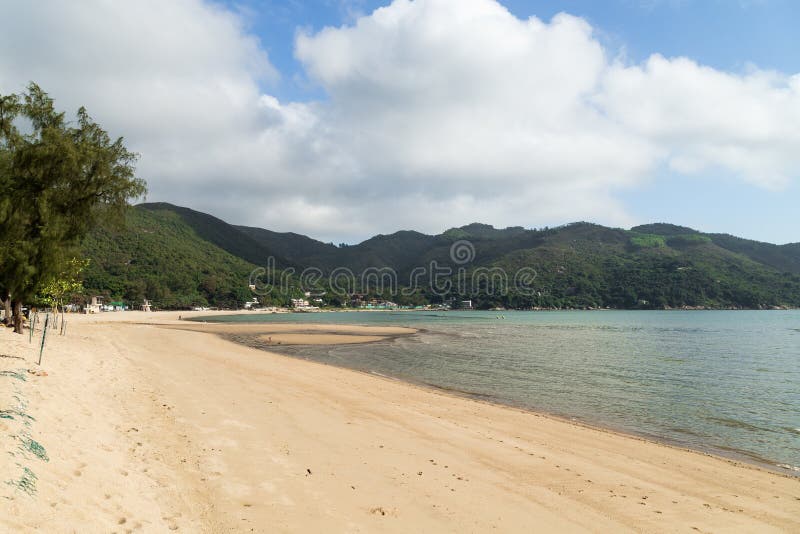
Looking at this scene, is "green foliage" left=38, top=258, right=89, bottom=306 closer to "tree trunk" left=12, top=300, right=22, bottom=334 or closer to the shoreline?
"tree trunk" left=12, top=300, right=22, bottom=334

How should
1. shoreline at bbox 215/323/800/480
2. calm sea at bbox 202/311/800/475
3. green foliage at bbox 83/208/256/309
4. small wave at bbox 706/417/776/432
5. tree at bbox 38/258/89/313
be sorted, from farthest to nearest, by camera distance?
green foliage at bbox 83/208/256/309, tree at bbox 38/258/89/313, small wave at bbox 706/417/776/432, calm sea at bbox 202/311/800/475, shoreline at bbox 215/323/800/480

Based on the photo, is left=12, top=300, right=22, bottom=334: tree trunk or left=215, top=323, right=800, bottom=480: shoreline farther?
left=12, top=300, right=22, bottom=334: tree trunk

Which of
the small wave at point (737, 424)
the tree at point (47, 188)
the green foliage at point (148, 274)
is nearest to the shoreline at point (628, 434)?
the small wave at point (737, 424)

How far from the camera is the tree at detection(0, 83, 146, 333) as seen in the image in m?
23.8

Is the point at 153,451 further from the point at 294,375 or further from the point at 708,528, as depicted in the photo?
the point at 294,375

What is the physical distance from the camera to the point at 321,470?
952 cm

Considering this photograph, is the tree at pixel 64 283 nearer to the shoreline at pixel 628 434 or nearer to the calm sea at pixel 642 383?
the calm sea at pixel 642 383

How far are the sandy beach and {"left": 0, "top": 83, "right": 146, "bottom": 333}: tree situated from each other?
10.4 metres

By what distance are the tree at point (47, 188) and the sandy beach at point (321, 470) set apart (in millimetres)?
10432

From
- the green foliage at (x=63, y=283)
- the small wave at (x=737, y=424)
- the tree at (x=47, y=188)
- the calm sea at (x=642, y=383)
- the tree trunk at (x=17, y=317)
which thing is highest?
the tree at (x=47, y=188)

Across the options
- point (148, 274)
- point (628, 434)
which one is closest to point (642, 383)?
point (628, 434)

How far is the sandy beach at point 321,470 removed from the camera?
6715 mm

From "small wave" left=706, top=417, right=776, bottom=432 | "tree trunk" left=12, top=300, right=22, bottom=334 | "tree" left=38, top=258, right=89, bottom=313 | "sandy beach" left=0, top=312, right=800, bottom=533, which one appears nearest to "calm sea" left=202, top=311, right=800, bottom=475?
"small wave" left=706, top=417, right=776, bottom=432

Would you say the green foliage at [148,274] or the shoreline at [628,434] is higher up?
the green foliage at [148,274]
